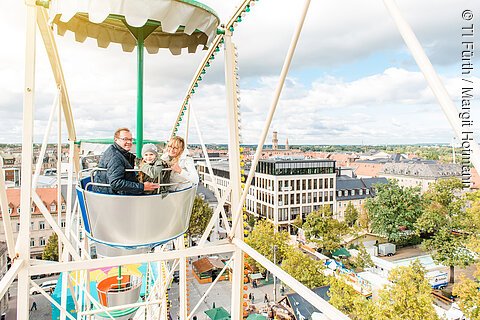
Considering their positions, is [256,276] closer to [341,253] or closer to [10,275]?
[341,253]

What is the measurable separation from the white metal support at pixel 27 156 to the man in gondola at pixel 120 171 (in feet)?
1.71

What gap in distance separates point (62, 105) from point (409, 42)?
402 cm

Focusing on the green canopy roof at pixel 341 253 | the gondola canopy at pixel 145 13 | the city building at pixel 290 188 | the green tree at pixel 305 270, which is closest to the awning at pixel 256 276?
the green tree at pixel 305 270

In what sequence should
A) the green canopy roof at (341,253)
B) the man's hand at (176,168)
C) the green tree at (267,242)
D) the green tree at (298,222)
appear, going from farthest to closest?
the green tree at (298,222)
the green canopy roof at (341,253)
the green tree at (267,242)
the man's hand at (176,168)

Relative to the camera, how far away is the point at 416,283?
1309 cm

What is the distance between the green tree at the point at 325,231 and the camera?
1009 inches

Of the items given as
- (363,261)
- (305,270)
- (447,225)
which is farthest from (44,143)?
(447,225)

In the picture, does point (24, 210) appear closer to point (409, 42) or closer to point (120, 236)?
point (120, 236)

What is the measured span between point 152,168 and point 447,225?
78.9 ft

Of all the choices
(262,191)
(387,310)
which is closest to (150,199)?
(387,310)

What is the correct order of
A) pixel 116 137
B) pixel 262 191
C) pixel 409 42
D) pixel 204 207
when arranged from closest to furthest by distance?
pixel 409 42 < pixel 116 137 < pixel 204 207 < pixel 262 191

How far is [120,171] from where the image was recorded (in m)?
2.70

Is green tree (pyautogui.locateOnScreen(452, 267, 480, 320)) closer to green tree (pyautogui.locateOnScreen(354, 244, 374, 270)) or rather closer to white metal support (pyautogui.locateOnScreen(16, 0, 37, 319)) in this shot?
green tree (pyautogui.locateOnScreen(354, 244, 374, 270))

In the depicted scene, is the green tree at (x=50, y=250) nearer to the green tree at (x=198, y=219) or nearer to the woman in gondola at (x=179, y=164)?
the green tree at (x=198, y=219)
